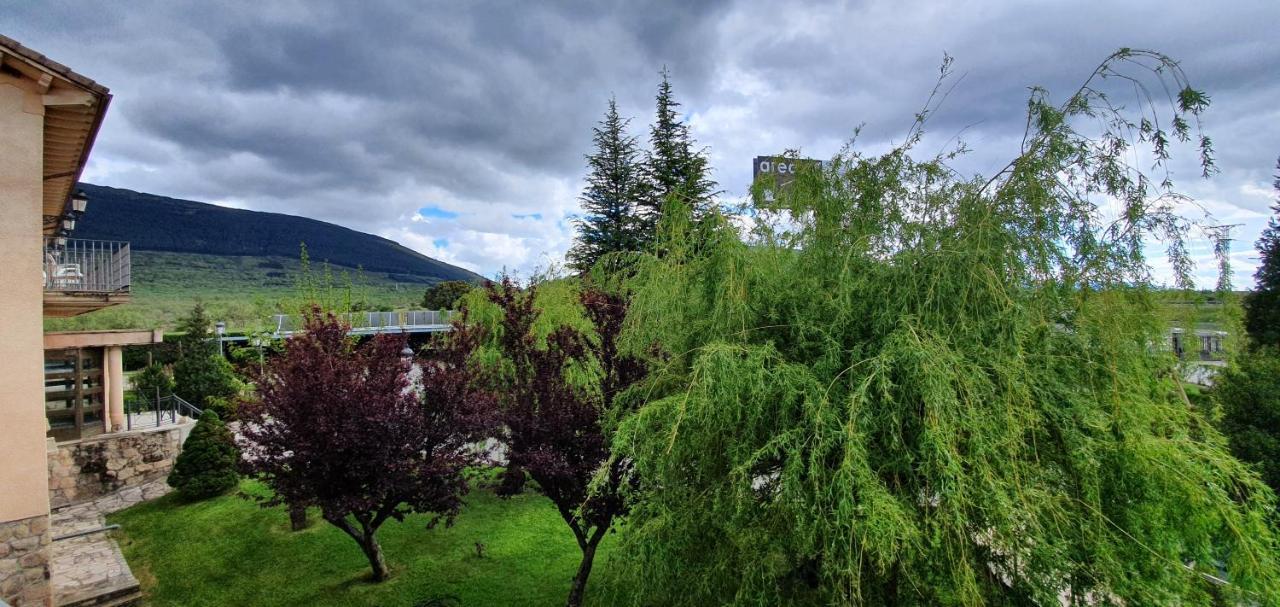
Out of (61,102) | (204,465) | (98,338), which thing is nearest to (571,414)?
(61,102)

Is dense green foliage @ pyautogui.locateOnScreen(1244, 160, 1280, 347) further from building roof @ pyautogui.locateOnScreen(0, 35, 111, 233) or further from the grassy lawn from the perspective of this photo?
building roof @ pyautogui.locateOnScreen(0, 35, 111, 233)

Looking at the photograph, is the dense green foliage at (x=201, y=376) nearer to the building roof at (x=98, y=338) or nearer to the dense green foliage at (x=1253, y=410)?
the building roof at (x=98, y=338)

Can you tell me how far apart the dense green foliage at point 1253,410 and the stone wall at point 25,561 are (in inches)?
565

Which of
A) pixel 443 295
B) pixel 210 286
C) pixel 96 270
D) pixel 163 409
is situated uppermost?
pixel 210 286

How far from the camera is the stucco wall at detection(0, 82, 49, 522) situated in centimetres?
565

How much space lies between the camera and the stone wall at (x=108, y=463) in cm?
1131

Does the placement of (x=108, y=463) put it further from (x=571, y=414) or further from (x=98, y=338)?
(x=571, y=414)

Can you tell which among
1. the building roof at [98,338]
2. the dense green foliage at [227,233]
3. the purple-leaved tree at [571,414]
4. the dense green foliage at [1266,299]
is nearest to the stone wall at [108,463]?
the building roof at [98,338]

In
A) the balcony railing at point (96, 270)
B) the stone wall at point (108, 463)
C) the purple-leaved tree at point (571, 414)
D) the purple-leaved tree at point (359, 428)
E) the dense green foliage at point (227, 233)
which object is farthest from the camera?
the dense green foliage at point (227, 233)

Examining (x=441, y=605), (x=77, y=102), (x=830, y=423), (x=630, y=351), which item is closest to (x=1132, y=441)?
(x=830, y=423)

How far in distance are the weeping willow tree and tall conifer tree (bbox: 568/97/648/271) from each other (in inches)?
620

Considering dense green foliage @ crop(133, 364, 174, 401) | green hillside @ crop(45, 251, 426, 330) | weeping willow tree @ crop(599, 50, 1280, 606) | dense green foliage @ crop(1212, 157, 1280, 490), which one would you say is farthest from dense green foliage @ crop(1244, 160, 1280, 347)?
green hillside @ crop(45, 251, 426, 330)

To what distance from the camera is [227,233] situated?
395 feet

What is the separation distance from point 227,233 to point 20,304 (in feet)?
460
